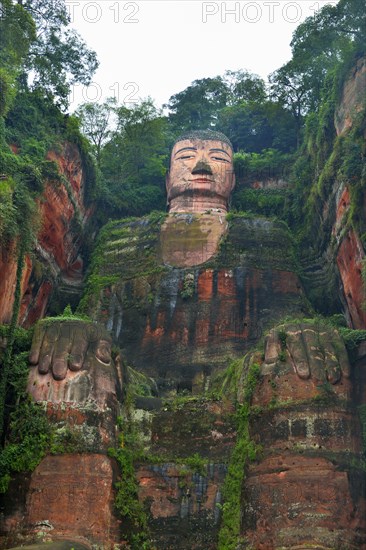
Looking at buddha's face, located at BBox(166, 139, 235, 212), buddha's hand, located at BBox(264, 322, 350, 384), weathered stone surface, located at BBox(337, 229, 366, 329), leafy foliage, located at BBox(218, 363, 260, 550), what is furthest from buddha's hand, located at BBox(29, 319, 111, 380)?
buddha's face, located at BBox(166, 139, 235, 212)

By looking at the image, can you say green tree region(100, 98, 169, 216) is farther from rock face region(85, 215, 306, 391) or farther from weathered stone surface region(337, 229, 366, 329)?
weathered stone surface region(337, 229, 366, 329)

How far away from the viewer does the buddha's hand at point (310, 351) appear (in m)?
16.5

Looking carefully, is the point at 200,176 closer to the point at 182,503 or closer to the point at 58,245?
the point at 58,245

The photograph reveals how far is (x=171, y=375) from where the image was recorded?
2045 centimetres

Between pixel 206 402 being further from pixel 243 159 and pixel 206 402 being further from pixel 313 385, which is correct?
pixel 243 159

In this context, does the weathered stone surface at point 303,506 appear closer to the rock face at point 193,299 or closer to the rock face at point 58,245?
the rock face at point 193,299

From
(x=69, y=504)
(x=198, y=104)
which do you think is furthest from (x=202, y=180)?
(x=69, y=504)

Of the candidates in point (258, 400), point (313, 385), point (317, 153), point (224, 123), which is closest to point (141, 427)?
point (258, 400)

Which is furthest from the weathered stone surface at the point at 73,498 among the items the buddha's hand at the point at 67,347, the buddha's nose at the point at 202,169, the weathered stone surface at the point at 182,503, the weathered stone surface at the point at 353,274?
the buddha's nose at the point at 202,169

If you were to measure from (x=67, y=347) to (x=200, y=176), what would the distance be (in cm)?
1093

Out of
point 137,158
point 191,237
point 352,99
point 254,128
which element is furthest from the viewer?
point 254,128

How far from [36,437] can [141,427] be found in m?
2.50

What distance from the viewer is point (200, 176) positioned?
85.7ft

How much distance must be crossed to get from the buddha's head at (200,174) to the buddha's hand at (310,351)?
901cm
